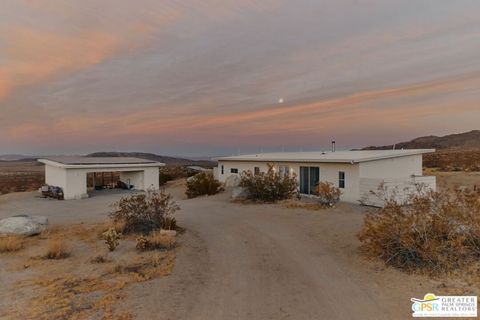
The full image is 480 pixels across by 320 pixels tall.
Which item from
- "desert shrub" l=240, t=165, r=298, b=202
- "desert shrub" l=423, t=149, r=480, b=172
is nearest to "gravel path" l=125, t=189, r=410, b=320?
"desert shrub" l=240, t=165, r=298, b=202

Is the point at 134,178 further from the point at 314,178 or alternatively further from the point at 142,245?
the point at 142,245

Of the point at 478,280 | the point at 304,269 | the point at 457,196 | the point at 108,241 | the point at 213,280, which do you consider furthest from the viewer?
the point at 108,241

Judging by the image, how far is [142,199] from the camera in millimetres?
11609

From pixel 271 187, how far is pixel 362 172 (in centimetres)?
464

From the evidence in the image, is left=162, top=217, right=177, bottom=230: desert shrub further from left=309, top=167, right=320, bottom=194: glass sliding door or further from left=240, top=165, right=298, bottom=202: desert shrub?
left=309, top=167, right=320, bottom=194: glass sliding door

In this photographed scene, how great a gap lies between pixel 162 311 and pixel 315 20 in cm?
1438

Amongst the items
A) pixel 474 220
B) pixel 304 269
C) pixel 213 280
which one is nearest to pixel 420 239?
pixel 474 220

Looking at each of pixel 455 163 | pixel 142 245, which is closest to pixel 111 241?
pixel 142 245

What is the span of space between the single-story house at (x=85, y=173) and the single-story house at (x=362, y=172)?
1032 centimetres

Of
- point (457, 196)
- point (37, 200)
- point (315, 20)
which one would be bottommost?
point (37, 200)

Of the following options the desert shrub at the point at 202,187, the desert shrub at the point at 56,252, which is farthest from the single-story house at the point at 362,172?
the desert shrub at the point at 56,252

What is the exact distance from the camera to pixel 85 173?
23.4m

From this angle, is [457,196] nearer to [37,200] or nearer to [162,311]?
[162,311]

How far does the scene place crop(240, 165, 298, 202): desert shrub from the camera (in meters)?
18.0
